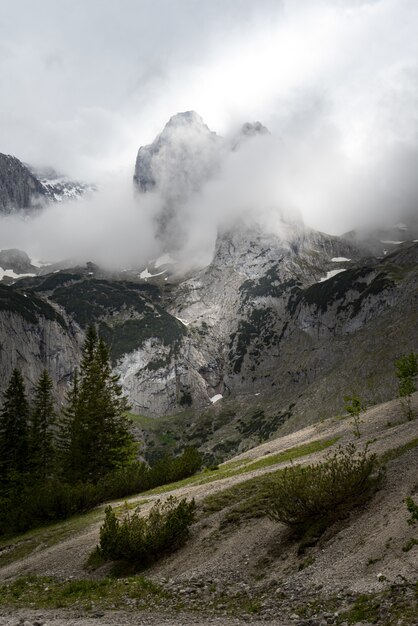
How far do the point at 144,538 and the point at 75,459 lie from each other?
3483 cm

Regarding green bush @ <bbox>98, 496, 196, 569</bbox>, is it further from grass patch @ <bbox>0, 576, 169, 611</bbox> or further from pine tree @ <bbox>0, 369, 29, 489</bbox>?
pine tree @ <bbox>0, 369, 29, 489</bbox>

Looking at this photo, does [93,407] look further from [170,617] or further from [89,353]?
[170,617]

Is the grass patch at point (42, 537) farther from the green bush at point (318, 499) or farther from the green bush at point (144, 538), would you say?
the green bush at point (318, 499)

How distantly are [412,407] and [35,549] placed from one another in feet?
109

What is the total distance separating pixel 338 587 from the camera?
43.0ft

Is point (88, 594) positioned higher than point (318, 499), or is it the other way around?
point (318, 499)

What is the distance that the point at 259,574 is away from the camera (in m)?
16.4

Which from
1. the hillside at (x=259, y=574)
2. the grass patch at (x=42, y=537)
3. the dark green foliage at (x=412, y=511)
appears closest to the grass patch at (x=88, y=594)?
the hillside at (x=259, y=574)

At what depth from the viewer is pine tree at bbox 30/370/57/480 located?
197 ft

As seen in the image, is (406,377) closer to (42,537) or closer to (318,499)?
(318,499)

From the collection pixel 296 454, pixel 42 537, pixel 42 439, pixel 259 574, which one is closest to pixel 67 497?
pixel 42 537

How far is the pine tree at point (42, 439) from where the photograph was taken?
60006mm

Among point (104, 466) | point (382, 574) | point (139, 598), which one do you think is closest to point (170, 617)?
point (139, 598)

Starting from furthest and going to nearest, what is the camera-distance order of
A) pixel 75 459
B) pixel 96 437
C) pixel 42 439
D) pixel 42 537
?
pixel 42 439, pixel 96 437, pixel 75 459, pixel 42 537
